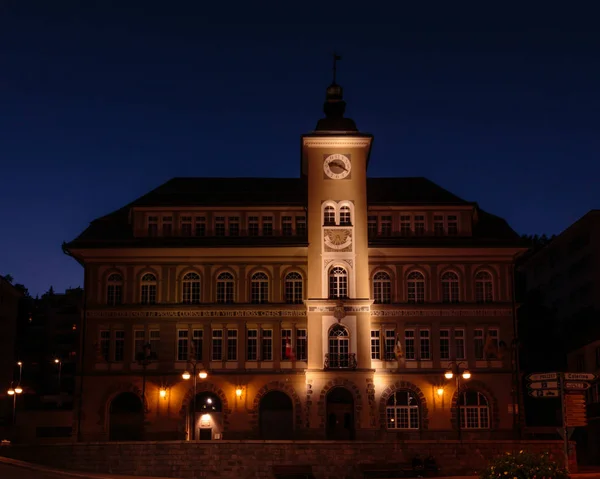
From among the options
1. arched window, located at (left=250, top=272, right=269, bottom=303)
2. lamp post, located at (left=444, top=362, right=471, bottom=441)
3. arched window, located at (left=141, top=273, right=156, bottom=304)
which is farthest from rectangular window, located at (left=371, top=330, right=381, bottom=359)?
arched window, located at (left=141, top=273, right=156, bottom=304)

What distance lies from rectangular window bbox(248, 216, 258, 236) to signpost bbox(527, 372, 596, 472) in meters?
43.1

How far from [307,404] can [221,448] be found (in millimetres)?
13939

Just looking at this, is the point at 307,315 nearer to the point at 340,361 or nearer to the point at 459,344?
the point at 340,361

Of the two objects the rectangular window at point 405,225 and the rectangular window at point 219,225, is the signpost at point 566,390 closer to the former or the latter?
the rectangular window at point 405,225

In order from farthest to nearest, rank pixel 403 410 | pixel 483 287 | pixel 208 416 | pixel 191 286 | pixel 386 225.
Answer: pixel 386 225 < pixel 483 287 < pixel 191 286 < pixel 208 416 < pixel 403 410

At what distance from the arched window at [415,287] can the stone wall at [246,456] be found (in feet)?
55.8

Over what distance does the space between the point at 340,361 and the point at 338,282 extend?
5440 millimetres

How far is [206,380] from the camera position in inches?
2662

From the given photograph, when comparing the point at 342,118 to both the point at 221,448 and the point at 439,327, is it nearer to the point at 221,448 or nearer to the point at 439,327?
the point at 439,327

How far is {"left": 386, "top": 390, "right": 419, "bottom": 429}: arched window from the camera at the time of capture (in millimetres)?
67062

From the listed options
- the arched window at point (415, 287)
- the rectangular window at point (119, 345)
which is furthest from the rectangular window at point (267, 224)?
the rectangular window at point (119, 345)

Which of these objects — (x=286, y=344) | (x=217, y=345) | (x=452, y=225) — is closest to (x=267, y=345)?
(x=286, y=344)

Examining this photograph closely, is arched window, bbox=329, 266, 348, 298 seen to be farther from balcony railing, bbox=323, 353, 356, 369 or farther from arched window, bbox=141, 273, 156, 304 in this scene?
arched window, bbox=141, 273, 156, 304

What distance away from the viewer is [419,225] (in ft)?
234
